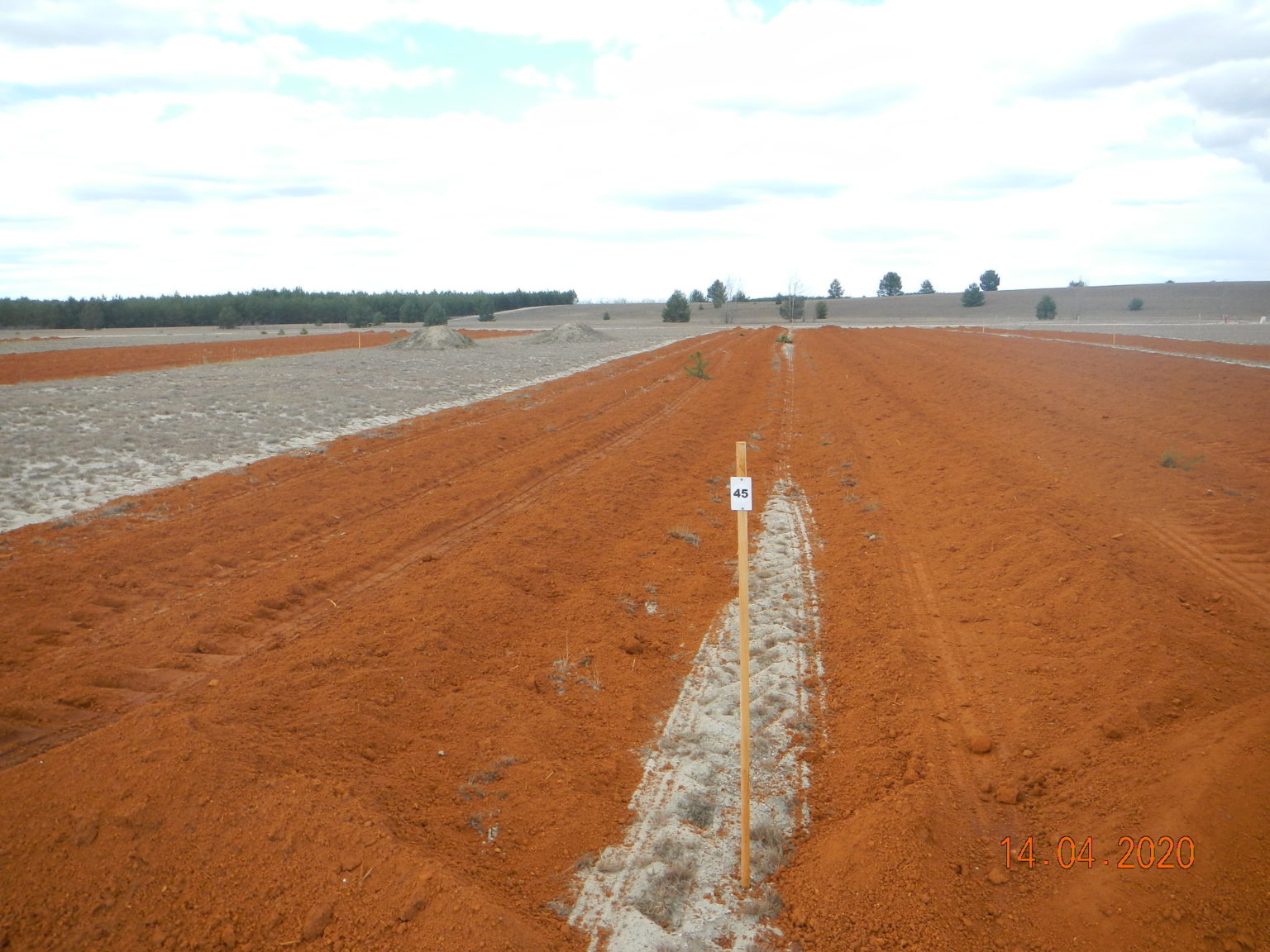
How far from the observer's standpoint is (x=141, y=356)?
122 feet

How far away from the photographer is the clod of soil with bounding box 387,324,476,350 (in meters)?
42.7

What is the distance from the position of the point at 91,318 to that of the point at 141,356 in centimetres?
4763

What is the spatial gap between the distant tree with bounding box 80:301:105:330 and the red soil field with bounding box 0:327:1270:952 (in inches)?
3025

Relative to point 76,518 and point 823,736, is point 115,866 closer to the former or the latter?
point 823,736

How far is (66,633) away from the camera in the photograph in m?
7.16

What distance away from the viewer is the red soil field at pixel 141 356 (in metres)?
29.1

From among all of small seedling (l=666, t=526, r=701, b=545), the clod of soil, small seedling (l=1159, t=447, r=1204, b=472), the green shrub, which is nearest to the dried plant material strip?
small seedling (l=666, t=526, r=701, b=545)

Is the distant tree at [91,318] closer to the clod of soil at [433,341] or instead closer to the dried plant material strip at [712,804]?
the clod of soil at [433,341]

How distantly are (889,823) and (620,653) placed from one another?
3.10 metres

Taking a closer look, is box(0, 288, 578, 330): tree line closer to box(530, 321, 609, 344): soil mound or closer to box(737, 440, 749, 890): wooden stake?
→ box(530, 321, 609, 344): soil mound

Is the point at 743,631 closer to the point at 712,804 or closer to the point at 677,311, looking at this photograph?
the point at 712,804

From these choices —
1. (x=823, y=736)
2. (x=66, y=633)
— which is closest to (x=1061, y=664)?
(x=823, y=736)

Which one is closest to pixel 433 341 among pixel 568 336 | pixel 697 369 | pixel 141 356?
pixel 568 336
